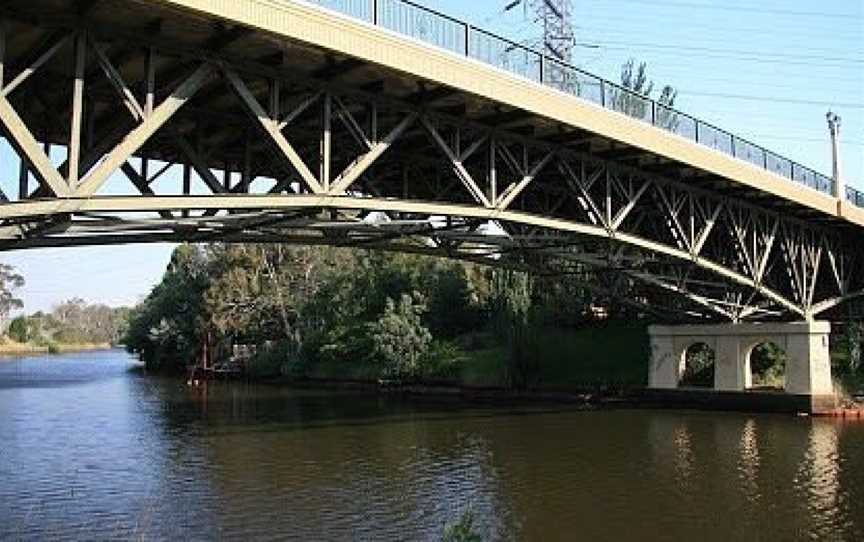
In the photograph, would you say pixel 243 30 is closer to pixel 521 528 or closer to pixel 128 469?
pixel 521 528

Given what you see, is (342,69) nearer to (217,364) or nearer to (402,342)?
(402,342)

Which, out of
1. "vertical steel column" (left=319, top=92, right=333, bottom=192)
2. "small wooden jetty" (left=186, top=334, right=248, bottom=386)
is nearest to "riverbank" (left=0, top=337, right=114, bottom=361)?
"small wooden jetty" (left=186, top=334, right=248, bottom=386)

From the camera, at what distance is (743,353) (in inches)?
1508

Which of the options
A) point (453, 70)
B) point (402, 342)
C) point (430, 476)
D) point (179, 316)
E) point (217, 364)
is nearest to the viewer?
point (453, 70)

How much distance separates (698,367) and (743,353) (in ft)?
17.7

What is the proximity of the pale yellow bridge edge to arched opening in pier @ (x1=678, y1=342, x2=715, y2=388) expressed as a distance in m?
14.4

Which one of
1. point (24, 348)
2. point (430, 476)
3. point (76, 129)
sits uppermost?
point (76, 129)

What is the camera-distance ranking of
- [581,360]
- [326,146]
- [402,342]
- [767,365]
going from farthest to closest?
[402,342] < [581,360] < [767,365] < [326,146]

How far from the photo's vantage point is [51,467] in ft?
78.7

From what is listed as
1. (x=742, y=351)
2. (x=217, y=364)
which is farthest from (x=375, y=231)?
(x=217, y=364)

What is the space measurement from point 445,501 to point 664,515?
445cm

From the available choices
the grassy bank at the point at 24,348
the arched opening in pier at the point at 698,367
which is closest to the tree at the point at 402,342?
the arched opening in pier at the point at 698,367

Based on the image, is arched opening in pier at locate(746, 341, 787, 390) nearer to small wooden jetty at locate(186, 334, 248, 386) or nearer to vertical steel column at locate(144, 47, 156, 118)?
vertical steel column at locate(144, 47, 156, 118)

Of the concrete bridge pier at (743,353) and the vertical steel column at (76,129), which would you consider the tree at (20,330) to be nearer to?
the concrete bridge pier at (743,353)
